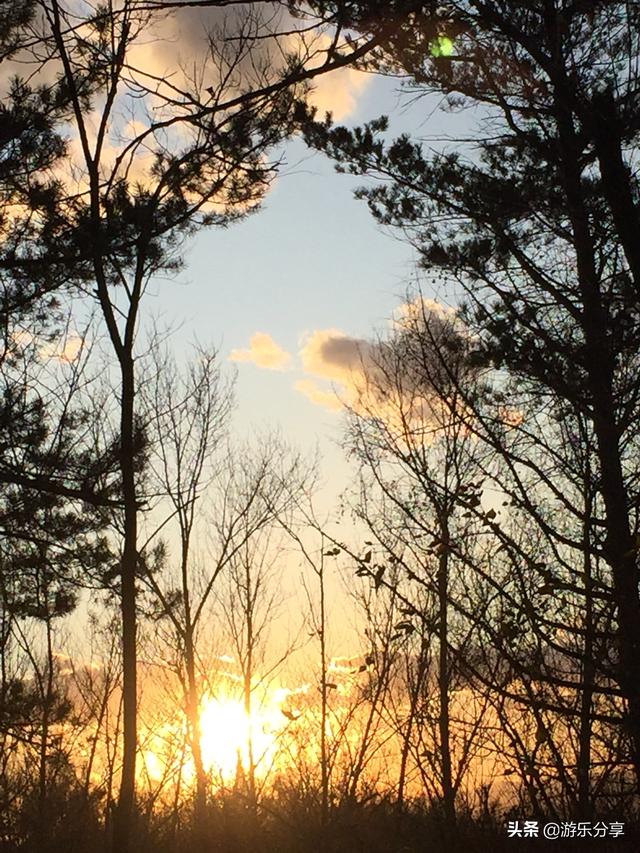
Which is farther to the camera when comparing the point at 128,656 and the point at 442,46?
the point at 128,656

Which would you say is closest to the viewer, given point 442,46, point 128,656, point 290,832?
point 442,46

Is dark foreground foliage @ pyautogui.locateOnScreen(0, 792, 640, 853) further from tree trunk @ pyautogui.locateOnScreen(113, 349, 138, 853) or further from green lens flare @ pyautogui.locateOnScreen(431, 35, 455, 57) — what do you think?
green lens flare @ pyautogui.locateOnScreen(431, 35, 455, 57)

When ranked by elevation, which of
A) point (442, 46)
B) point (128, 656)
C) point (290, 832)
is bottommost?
point (290, 832)

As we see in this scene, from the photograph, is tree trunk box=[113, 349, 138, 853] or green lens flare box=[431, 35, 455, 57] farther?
tree trunk box=[113, 349, 138, 853]

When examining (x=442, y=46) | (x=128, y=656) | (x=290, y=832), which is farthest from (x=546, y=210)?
(x=290, y=832)

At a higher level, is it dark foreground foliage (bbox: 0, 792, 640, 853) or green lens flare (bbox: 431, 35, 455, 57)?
green lens flare (bbox: 431, 35, 455, 57)

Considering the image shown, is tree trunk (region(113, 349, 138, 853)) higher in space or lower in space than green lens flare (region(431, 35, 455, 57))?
lower

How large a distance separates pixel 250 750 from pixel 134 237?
18053 mm

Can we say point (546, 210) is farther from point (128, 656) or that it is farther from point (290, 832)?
point (290, 832)

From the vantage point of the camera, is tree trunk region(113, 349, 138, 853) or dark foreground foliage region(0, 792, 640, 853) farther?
dark foreground foliage region(0, 792, 640, 853)

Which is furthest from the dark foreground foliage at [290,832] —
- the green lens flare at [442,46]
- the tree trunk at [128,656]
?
the green lens flare at [442,46]

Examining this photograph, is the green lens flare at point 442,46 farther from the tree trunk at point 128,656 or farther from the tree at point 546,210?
the tree trunk at point 128,656

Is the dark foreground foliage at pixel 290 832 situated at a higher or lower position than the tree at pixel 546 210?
lower

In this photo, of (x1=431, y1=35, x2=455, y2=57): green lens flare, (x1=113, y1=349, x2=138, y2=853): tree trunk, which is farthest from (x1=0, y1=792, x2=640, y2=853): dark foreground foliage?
(x1=431, y1=35, x2=455, y2=57): green lens flare
